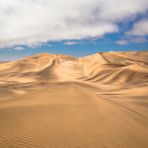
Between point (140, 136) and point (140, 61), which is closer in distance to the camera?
point (140, 136)

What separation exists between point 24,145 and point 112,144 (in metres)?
2.23

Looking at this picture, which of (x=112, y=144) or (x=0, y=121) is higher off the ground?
(x=0, y=121)

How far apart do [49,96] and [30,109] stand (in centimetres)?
305

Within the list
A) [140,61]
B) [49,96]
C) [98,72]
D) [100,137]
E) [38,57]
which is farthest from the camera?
[38,57]

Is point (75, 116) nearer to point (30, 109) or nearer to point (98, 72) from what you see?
point (30, 109)

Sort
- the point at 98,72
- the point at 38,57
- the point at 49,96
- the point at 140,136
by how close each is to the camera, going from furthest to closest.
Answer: the point at 38,57, the point at 98,72, the point at 49,96, the point at 140,136

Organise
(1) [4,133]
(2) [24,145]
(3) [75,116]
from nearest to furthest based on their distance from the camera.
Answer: (2) [24,145] → (1) [4,133] → (3) [75,116]

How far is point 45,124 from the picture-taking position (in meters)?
7.39

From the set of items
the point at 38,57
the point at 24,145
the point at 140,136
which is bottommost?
the point at 140,136

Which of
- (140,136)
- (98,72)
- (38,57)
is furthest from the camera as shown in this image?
(38,57)

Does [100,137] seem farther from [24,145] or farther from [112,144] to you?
[24,145]

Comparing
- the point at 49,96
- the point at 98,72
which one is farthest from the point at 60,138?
the point at 98,72

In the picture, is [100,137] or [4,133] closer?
[4,133]

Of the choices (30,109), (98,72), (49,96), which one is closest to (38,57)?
(98,72)
